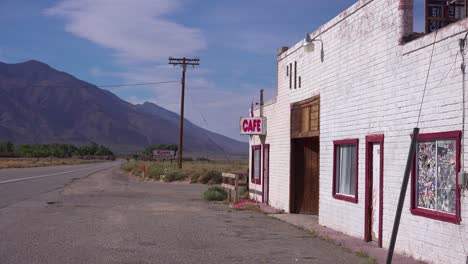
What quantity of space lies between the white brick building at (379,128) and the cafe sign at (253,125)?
10.7 feet

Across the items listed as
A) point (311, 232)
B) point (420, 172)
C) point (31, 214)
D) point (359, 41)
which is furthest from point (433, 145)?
point (31, 214)

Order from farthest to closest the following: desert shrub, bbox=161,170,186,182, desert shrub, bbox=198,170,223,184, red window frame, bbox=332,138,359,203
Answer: desert shrub, bbox=161,170,186,182
desert shrub, bbox=198,170,223,184
red window frame, bbox=332,138,359,203

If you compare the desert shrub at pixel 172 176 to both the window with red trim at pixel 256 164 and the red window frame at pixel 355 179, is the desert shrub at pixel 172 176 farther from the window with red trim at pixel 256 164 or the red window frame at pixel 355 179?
the red window frame at pixel 355 179

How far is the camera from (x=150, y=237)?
14.0 meters

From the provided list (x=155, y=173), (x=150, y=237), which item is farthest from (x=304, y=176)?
(x=155, y=173)

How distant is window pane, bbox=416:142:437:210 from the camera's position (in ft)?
35.3

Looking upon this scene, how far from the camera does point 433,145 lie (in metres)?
10.8

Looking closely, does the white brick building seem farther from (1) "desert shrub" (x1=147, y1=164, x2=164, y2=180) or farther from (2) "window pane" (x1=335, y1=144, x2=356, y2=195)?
(1) "desert shrub" (x1=147, y1=164, x2=164, y2=180)

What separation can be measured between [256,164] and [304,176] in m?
5.81

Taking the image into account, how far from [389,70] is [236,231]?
5497 millimetres

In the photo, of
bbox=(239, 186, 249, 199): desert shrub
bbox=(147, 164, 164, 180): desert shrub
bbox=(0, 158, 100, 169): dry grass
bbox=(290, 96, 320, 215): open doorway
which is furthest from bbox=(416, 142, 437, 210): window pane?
bbox=(0, 158, 100, 169): dry grass

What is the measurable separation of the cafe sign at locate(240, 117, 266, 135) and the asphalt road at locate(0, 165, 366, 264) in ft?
12.0

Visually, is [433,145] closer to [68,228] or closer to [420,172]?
[420,172]

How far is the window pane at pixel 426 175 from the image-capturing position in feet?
35.3
